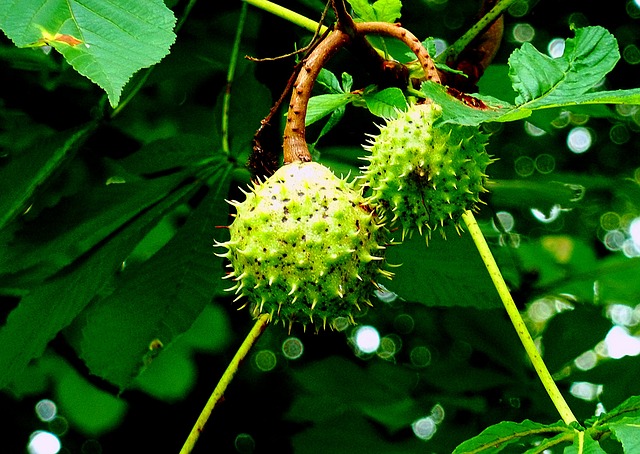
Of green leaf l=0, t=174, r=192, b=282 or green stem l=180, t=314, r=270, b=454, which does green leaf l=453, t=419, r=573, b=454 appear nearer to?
green stem l=180, t=314, r=270, b=454

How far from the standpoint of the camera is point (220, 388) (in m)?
1.31

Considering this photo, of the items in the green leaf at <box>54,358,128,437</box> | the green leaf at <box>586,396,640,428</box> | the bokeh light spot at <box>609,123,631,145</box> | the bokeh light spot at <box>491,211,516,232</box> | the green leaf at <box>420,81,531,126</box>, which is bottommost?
the green leaf at <box>54,358,128,437</box>

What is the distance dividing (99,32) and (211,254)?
62 cm

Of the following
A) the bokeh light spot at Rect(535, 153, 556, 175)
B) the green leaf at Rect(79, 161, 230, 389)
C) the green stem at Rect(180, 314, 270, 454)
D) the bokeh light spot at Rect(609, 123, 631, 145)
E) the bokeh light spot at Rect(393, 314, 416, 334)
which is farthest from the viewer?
the bokeh light spot at Rect(609, 123, 631, 145)

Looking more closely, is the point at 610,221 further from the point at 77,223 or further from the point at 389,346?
the point at 77,223

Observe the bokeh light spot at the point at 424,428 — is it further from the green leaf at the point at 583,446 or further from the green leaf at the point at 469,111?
the green leaf at the point at 469,111

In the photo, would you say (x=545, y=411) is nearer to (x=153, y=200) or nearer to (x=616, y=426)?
(x=616, y=426)

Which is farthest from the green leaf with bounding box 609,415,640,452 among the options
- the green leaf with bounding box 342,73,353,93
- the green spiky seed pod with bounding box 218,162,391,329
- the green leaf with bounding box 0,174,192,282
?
the green leaf with bounding box 0,174,192,282

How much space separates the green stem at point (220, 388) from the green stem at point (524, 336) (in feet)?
1.29

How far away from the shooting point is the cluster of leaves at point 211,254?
36.8 inches

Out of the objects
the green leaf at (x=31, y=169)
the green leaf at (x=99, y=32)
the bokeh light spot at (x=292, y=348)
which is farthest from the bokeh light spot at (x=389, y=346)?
the green leaf at (x=99, y=32)

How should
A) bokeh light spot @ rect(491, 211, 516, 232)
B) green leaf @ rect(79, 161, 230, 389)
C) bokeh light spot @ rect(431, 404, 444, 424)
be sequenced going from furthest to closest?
bokeh light spot @ rect(491, 211, 516, 232) → bokeh light spot @ rect(431, 404, 444, 424) → green leaf @ rect(79, 161, 230, 389)

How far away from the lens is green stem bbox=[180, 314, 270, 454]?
4.16 feet

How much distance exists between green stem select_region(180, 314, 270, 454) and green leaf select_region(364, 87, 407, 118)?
391 mm
